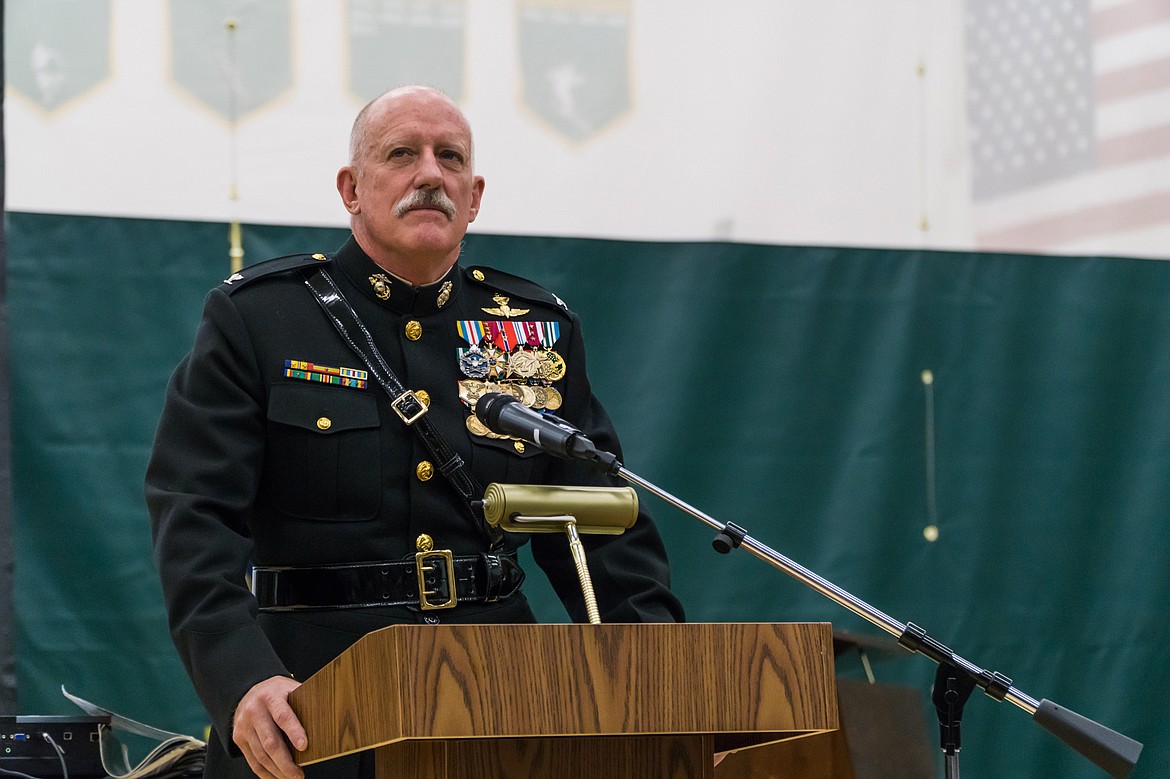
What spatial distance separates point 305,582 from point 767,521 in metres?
1.66

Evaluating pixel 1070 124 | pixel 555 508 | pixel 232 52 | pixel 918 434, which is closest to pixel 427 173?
pixel 555 508

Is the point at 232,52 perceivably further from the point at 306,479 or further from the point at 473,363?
the point at 306,479

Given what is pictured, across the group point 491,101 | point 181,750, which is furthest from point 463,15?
point 181,750

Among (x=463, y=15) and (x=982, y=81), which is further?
(x=982, y=81)

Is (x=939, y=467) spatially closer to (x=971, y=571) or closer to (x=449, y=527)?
(x=971, y=571)

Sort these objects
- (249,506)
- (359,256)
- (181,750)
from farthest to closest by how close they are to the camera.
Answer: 1. (181,750)
2. (359,256)
3. (249,506)

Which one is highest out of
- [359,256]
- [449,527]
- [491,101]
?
[491,101]

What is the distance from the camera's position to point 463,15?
11.1 feet

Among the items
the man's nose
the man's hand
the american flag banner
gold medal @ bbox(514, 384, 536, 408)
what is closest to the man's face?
the man's nose

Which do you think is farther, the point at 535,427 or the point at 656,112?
the point at 656,112

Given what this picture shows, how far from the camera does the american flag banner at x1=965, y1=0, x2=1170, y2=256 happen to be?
3.69 meters

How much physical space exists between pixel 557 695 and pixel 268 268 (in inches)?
41.2

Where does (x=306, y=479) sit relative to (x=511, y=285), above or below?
below

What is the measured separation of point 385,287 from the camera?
2.26m
